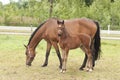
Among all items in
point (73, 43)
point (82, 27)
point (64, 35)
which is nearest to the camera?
point (64, 35)

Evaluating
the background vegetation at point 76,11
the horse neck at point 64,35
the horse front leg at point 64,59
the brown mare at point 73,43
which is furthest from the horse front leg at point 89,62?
the background vegetation at point 76,11

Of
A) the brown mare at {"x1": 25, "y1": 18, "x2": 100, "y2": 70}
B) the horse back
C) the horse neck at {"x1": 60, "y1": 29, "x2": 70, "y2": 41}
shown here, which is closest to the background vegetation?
the brown mare at {"x1": 25, "y1": 18, "x2": 100, "y2": 70}

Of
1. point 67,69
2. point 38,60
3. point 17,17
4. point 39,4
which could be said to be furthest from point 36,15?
point 67,69

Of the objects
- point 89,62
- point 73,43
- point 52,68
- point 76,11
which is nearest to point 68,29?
point 73,43

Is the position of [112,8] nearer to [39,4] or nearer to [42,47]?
[39,4]

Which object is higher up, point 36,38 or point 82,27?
point 82,27

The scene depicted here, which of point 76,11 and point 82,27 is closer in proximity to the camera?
point 82,27

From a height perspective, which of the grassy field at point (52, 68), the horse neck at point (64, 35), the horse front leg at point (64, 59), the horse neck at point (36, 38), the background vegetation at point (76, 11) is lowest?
the background vegetation at point (76, 11)

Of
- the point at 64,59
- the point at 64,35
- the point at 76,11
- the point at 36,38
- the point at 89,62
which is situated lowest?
the point at 76,11

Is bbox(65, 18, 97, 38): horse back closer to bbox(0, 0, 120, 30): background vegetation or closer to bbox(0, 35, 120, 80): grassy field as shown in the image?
bbox(0, 35, 120, 80): grassy field

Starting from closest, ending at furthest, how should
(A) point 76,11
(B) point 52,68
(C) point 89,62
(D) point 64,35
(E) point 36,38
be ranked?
(D) point 64,35
(C) point 89,62
(E) point 36,38
(B) point 52,68
(A) point 76,11

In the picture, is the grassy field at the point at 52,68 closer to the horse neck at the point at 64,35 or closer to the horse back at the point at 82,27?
the horse neck at the point at 64,35

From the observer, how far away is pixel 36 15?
32.8m

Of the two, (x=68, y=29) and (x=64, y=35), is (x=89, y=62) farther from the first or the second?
(x=64, y=35)
